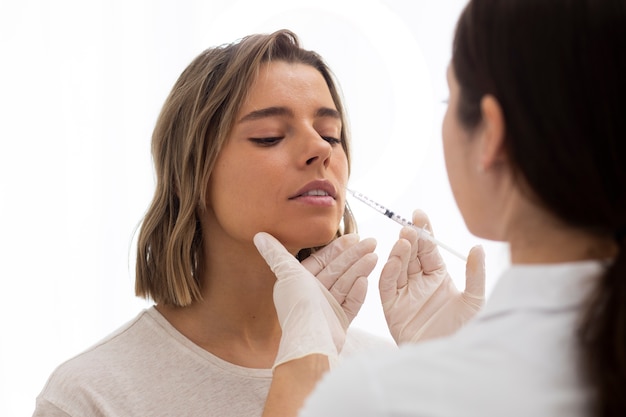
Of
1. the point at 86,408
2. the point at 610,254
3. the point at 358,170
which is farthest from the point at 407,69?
the point at 610,254

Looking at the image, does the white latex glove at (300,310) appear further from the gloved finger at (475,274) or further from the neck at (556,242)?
the neck at (556,242)

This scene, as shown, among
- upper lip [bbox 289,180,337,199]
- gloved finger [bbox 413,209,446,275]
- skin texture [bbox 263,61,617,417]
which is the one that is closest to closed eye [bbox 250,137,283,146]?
upper lip [bbox 289,180,337,199]

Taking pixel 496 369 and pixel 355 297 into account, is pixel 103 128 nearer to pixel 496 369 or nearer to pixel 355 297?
pixel 355 297

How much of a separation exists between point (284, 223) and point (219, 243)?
0.22 meters

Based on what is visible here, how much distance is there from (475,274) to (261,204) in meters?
0.51

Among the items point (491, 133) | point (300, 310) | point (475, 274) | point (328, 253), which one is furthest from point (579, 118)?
point (328, 253)

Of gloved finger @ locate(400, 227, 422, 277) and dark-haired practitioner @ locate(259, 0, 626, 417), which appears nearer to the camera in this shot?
dark-haired practitioner @ locate(259, 0, 626, 417)

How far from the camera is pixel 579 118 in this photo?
823 millimetres

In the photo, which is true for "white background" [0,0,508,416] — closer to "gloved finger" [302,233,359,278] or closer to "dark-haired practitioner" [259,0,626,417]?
"gloved finger" [302,233,359,278]

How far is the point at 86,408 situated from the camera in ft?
5.34

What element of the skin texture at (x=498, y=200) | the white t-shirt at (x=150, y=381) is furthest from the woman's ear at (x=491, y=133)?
the white t-shirt at (x=150, y=381)

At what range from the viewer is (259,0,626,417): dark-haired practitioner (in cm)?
80

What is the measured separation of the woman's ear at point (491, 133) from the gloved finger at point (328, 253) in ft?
3.09

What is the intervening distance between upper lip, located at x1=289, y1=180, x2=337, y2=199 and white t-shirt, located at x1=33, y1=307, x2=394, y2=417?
1.38ft
